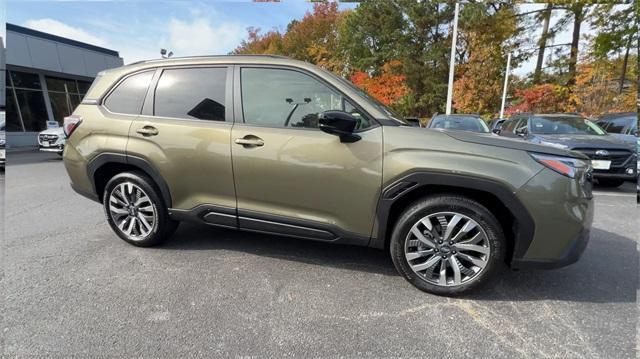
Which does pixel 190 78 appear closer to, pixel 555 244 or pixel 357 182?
pixel 357 182

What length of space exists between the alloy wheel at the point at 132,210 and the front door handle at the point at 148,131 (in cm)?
54

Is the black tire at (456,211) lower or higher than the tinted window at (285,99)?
lower

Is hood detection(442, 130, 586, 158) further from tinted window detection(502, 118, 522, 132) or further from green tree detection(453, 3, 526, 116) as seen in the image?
green tree detection(453, 3, 526, 116)

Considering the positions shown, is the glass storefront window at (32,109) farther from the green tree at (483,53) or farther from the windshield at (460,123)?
the green tree at (483,53)

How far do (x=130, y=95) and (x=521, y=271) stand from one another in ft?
13.4

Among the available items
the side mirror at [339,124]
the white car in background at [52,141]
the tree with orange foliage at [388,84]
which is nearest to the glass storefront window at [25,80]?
the white car in background at [52,141]

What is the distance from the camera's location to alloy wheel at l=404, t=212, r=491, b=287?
8.17 ft

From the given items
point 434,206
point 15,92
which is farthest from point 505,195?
point 15,92

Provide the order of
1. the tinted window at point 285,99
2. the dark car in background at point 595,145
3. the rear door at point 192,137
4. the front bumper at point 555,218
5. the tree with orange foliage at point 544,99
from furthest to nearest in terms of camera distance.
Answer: the tree with orange foliage at point 544,99
the dark car in background at point 595,145
the rear door at point 192,137
the tinted window at point 285,99
the front bumper at point 555,218

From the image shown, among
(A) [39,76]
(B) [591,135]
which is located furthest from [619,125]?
(A) [39,76]

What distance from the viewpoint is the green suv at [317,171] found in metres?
2.40

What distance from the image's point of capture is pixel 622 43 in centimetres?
1566

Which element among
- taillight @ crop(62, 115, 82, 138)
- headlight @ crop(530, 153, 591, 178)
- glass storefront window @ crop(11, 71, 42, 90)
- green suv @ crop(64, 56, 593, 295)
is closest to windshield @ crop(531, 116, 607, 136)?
green suv @ crop(64, 56, 593, 295)

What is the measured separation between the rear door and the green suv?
0.01m
